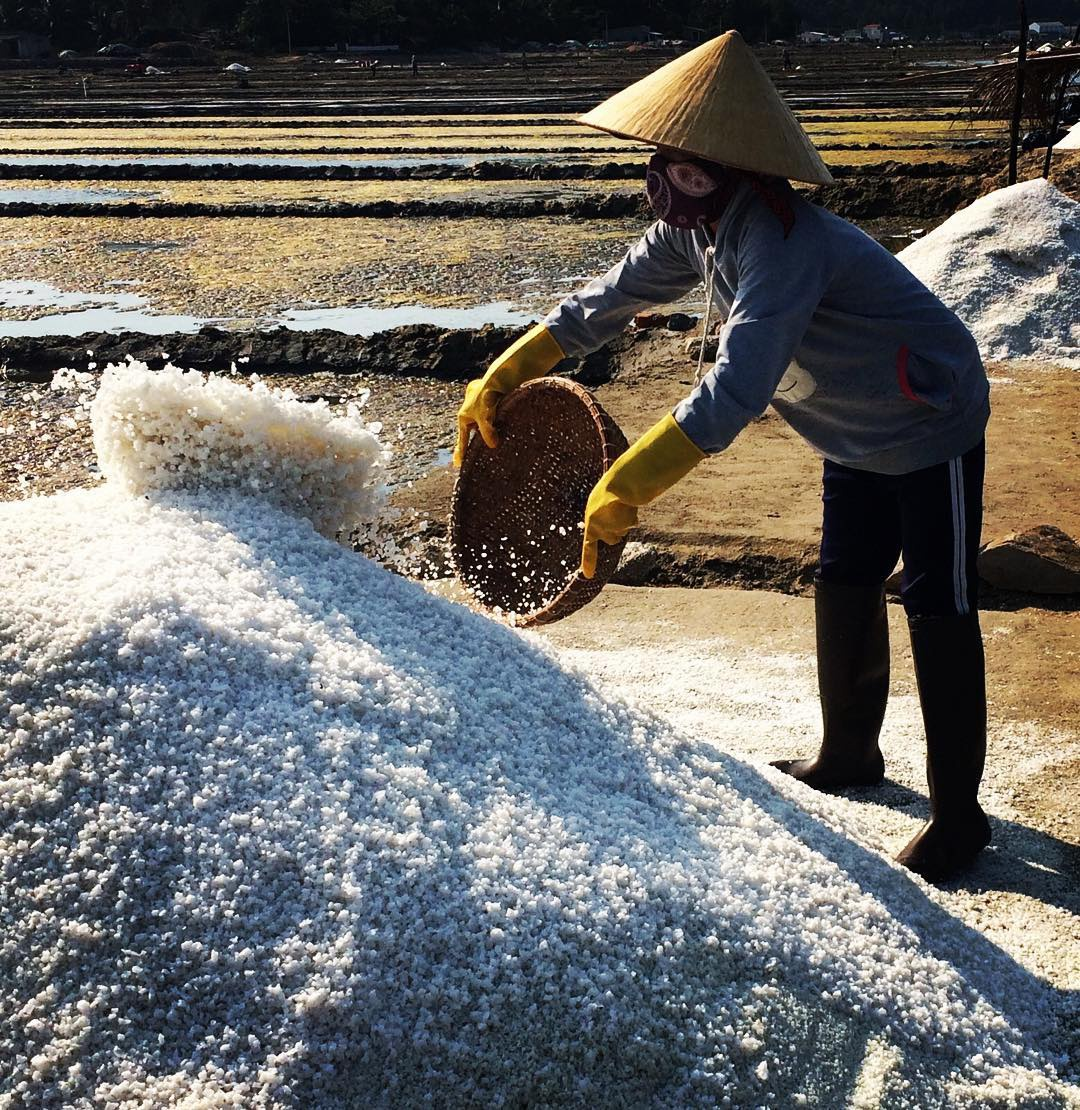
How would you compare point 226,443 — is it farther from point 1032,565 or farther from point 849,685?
point 1032,565

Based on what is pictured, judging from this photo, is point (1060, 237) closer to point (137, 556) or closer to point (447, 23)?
point (137, 556)

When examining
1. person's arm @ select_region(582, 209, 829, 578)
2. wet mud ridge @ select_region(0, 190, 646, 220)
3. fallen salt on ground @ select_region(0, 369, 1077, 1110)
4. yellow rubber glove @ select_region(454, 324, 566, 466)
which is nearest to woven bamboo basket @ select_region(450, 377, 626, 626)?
yellow rubber glove @ select_region(454, 324, 566, 466)

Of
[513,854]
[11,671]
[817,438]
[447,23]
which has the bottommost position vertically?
[513,854]

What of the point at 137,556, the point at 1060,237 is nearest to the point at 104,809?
the point at 137,556

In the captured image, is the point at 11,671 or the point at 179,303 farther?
the point at 179,303

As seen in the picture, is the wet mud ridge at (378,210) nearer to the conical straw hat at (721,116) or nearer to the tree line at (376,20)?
the conical straw hat at (721,116)

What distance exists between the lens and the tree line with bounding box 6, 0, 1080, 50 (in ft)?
133

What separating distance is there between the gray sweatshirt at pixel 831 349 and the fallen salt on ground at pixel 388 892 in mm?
564

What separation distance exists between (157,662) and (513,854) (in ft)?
1.77

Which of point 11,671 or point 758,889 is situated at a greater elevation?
point 11,671

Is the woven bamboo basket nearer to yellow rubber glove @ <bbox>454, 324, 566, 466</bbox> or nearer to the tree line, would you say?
yellow rubber glove @ <bbox>454, 324, 566, 466</bbox>

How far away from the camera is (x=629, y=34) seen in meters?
48.1

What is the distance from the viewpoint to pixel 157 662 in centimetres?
167

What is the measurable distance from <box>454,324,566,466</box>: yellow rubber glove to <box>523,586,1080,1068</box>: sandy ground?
55cm
